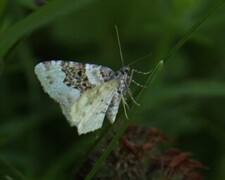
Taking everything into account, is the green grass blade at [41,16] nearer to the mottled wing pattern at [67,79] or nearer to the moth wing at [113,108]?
the mottled wing pattern at [67,79]

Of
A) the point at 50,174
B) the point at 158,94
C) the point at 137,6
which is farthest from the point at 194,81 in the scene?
the point at 50,174

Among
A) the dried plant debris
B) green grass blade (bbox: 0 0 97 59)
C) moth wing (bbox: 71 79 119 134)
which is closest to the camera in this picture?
green grass blade (bbox: 0 0 97 59)

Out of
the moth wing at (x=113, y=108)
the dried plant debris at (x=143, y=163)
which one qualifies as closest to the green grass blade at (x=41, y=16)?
the moth wing at (x=113, y=108)

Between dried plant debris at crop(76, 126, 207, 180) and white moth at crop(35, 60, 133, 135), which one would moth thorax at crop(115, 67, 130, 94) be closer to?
white moth at crop(35, 60, 133, 135)

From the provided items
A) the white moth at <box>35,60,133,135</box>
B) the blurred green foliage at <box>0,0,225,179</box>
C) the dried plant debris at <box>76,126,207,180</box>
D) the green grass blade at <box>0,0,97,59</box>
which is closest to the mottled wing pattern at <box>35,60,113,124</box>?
the white moth at <box>35,60,133,135</box>

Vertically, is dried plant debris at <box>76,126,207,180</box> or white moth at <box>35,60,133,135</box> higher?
white moth at <box>35,60,133,135</box>

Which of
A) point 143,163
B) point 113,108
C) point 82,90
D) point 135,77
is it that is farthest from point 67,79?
point 135,77

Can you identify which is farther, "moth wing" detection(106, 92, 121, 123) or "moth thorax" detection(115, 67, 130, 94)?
"moth thorax" detection(115, 67, 130, 94)
